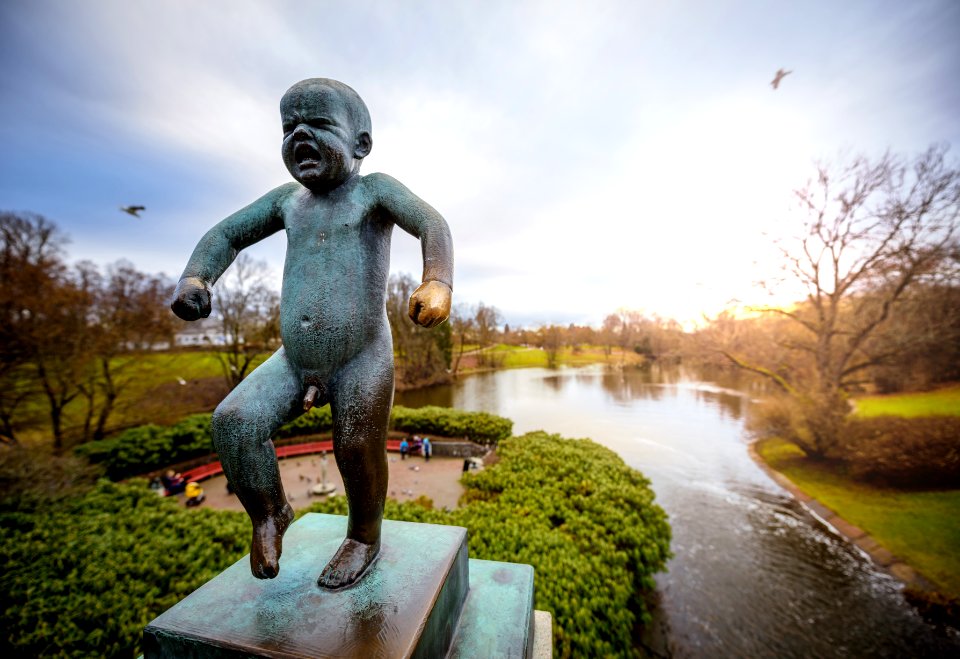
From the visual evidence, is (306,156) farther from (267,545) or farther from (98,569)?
(98,569)

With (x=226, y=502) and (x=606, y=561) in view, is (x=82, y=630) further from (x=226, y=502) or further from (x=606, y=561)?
(x=226, y=502)

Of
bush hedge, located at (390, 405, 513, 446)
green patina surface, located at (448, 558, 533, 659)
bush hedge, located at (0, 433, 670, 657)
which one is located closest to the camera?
green patina surface, located at (448, 558, 533, 659)

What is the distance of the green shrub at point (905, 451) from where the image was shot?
10539mm

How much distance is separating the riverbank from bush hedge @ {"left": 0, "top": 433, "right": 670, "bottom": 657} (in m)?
5.96

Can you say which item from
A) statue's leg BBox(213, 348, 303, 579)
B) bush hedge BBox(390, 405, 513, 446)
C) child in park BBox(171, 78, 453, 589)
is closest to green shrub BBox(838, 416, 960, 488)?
bush hedge BBox(390, 405, 513, 446)

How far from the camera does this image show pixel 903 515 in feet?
31.3

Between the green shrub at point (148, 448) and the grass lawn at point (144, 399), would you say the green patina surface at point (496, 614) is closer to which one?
the green shrub at point (148, 448)

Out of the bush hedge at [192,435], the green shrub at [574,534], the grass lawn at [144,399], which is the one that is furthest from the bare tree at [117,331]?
the green shrub at [574,534]

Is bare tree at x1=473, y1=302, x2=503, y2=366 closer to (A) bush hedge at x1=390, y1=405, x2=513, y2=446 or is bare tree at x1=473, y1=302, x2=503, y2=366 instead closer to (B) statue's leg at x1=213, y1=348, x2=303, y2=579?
(A) bush hedge at x1=390, y1=405, x2=513, y2=446

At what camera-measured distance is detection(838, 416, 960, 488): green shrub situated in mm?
10539

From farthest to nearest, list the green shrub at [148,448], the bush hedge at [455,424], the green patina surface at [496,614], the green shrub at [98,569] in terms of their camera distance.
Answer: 1. the bush hedge at [455,424]
2. the green shrub at [148,448]
3. the green shrub at [98,569]
4. the green patina surface at [496,614]

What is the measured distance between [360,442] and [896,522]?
13.8 m

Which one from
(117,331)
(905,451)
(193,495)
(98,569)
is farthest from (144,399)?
(905,451)

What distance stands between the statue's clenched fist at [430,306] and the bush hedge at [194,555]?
3351mm
